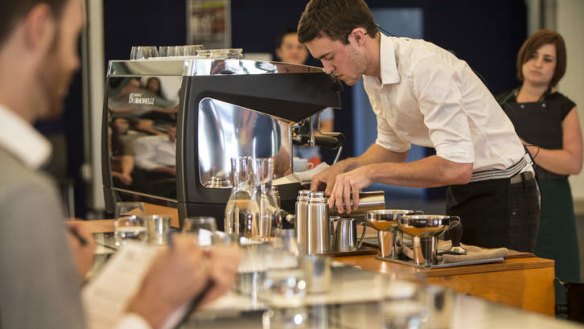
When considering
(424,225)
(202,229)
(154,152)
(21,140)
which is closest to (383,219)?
(424,225)

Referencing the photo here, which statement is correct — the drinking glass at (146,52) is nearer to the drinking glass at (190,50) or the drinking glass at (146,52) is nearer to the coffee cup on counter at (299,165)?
the drinking glass at (190,50)

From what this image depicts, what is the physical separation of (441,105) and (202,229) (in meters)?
1.33

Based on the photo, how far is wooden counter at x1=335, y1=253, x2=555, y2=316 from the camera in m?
2.68

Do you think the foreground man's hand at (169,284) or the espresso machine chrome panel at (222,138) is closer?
the foreground man's hand at (169,284)

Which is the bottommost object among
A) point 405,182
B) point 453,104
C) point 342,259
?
point 342,259

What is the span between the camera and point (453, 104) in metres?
3.15

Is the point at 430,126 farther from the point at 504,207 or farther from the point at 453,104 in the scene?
the point at 504,207

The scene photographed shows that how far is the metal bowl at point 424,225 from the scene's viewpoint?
270cm

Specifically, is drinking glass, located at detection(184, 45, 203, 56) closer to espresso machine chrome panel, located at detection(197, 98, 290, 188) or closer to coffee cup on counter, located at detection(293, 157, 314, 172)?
espresso machine chrome panel, located at detection(197, 98, 290, 188)

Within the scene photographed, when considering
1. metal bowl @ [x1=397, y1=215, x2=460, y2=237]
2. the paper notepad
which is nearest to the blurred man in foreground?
the paper notepad

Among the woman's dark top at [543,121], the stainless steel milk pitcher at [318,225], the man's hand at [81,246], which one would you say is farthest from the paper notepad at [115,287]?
the woman's dark top at [543,121]

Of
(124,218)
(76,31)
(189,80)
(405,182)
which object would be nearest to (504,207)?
(405,182)

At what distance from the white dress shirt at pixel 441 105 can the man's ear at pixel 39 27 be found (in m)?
1.96

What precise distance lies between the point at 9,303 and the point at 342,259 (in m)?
1.75
